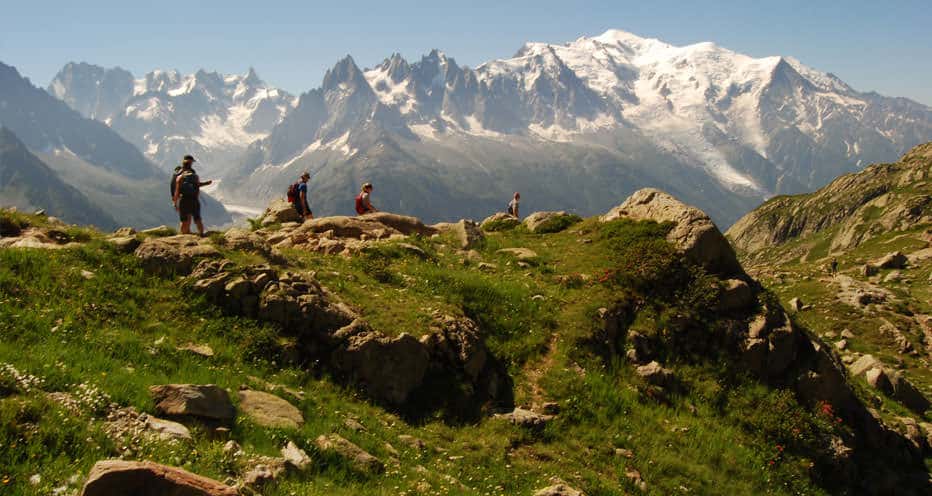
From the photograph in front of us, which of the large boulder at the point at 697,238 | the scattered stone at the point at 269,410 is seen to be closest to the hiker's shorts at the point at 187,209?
the scattered stone at the point at 269,410

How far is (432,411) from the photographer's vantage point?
17.1 metres

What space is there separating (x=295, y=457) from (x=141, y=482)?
3.76 m

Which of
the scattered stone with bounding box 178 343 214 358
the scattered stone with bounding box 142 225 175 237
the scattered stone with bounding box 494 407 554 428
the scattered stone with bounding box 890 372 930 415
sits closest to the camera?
the scattered stone with bounding box 178 343 214 358

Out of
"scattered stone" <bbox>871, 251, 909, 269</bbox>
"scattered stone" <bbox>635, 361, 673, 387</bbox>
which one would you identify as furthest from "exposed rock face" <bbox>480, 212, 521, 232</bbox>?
"scattered stone" <bbox>871, 251, 909, 269</bbox>

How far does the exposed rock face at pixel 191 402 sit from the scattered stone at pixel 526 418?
26.2 ft

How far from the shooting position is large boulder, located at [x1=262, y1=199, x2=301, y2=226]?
3478cm

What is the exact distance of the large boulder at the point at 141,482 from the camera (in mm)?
7793

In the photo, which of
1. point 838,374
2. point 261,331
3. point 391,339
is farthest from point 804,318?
point 261,331

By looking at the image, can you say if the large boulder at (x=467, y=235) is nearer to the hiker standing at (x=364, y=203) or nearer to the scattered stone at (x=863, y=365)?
the hiker standing at (x=364, y=203)

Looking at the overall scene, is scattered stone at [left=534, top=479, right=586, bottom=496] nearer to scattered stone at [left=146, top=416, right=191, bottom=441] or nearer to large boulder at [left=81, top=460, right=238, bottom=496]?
large boulder at [left=81, top=460, right=238, bottom=496]

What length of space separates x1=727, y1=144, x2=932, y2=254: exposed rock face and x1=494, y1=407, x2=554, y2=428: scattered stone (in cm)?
11890

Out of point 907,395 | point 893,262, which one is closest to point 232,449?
point 907,395

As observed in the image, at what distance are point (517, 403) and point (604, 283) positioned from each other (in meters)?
8.43

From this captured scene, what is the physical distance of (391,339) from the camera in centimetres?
1778
